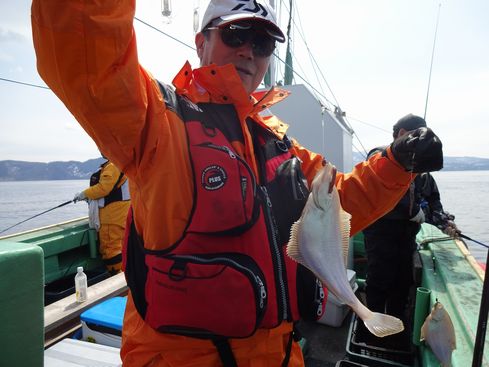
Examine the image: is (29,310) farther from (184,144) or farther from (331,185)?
(331,185)

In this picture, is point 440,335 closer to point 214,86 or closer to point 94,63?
point 214,86

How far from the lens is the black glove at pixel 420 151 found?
1.84 metres

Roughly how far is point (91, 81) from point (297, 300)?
4.37 feet

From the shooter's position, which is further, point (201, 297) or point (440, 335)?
point (440, 335)

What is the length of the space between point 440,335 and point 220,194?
7.18ft

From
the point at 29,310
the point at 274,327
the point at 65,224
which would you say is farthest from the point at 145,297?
the point at 65,224

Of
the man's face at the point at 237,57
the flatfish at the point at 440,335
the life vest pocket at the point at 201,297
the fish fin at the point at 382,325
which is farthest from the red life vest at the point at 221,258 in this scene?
the flatfish at the point at 440,335

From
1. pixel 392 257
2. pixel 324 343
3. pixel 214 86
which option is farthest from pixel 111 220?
pixel 214 86

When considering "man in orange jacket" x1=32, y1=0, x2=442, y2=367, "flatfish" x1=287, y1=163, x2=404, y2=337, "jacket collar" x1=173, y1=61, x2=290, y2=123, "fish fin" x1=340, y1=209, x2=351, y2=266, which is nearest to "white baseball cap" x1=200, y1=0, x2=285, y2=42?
"man in orange jacket" x1=32, y1=0, x2=442, y2=367

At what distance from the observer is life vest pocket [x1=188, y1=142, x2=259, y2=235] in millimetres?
1509

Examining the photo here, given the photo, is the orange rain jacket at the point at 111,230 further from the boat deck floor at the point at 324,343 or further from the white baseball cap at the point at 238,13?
the white baseball cap at the point at 238,13

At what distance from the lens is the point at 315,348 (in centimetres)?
410

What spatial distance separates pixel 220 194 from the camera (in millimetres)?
1527

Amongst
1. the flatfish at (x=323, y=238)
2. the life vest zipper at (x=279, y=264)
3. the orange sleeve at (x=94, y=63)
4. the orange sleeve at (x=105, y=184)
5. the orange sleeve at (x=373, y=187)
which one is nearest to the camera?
the orange sleeve at (x=94, y=63)
